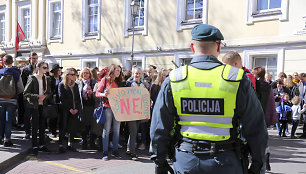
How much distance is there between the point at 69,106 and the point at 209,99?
5.03 metres

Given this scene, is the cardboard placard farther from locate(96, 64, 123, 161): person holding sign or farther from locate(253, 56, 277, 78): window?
locate(253, 56, 277, 78): window

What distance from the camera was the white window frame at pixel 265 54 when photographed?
11820 mm

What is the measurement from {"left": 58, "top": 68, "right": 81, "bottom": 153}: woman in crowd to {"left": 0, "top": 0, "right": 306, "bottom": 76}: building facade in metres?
7.99

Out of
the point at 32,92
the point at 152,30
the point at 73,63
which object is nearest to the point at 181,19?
the point at 152,30

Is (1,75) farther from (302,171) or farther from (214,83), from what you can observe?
(302,171)

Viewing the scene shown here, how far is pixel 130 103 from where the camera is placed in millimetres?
6648

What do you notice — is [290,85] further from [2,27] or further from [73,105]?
[2,27]

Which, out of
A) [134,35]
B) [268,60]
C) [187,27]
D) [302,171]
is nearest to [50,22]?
[134,35]

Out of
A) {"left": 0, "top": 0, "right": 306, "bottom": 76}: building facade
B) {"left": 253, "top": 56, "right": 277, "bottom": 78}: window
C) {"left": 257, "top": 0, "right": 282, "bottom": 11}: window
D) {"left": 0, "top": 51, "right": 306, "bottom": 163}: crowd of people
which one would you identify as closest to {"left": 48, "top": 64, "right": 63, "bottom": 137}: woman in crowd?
{"left": 0, "top": 51, "right": 306, "bottom": 163}: crowd of people

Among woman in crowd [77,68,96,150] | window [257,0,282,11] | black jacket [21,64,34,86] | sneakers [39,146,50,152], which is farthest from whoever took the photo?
window [257,0,282,11]

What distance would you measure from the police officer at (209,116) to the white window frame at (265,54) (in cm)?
1030

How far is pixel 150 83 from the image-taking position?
7.91m

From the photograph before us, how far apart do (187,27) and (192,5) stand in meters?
1.08

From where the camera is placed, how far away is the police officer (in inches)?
91.4
